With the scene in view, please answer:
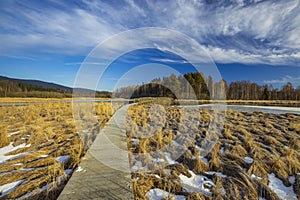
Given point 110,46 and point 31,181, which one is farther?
point 110,46

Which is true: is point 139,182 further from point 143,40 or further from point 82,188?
point 143,40

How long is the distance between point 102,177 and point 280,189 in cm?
354

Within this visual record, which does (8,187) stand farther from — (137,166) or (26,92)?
(26,92)

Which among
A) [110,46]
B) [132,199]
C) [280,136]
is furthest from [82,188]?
[280,136]

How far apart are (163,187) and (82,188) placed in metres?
1.45

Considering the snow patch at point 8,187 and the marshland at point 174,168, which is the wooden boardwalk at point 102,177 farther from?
the snow patch at point 8,187

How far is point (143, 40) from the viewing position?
9.80m

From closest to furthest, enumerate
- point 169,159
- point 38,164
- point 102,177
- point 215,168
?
point 102,177
point 38,164
point 215,168
point 169,159

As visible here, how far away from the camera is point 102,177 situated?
317cm

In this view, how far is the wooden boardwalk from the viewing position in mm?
2643

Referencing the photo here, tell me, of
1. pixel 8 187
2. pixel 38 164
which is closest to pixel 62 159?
pixel 38 164

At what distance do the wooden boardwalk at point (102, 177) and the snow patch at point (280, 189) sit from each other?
113 inches

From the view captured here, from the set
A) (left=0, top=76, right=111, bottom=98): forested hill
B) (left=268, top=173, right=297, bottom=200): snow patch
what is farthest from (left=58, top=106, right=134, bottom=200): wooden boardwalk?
A: (left=0, top=76, right=111, bottom=98): forested hill

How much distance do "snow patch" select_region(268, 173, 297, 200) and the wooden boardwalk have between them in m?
2.87
